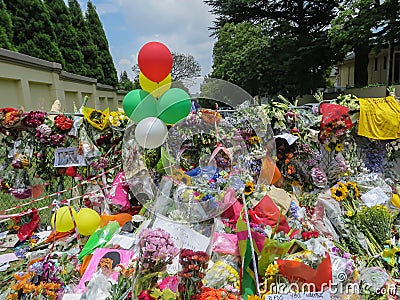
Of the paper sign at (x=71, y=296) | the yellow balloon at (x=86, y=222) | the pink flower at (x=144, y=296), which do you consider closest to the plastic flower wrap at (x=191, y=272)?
the pink flower at (x=144, y=296)

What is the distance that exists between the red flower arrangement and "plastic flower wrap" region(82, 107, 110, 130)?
0.20 meters

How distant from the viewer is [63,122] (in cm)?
332

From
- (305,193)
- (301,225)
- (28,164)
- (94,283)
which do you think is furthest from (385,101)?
(28,164)

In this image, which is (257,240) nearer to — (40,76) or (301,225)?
(301,225)

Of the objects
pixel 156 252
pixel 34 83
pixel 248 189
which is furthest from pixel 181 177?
pixel 34 83

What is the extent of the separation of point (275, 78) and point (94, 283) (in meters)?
15.6

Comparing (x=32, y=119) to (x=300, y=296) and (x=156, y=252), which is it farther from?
(x=300, y=296)

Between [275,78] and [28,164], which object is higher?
[275,78]

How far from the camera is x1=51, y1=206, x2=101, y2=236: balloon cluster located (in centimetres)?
271

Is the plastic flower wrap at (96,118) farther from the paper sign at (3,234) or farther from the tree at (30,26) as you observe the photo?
the tree at (30,26)

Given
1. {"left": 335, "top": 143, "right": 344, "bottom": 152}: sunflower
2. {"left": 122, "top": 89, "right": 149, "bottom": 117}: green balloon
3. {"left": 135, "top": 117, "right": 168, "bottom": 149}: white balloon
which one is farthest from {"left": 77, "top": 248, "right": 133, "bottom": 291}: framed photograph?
{"left": 335, "top": 143, "right": 344, "bottom": 152}: sunflower

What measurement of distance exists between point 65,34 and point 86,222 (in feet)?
36.8

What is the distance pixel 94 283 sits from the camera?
1.70 metres

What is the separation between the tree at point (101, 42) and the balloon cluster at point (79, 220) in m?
15.2
